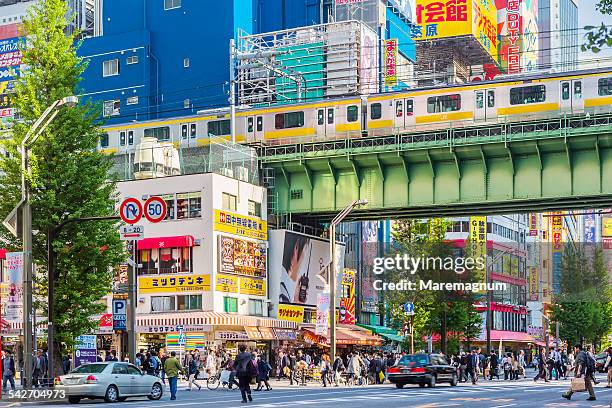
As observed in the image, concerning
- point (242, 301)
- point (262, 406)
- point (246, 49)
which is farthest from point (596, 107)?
point (246, 49)

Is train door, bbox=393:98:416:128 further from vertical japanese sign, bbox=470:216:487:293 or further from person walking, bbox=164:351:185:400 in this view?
vertical japanese sign, bbox=470:216:487:293

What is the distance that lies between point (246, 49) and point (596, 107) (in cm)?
4457

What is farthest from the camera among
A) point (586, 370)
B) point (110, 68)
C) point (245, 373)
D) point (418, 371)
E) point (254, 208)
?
point (110, 68)

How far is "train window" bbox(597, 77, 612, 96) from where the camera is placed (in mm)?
59219

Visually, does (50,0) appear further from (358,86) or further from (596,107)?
(358,86)

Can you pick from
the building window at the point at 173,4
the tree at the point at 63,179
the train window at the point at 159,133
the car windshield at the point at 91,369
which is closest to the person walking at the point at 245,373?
the car windshield at the point at 91,369

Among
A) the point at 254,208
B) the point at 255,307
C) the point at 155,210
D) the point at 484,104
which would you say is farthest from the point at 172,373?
the point at 484,104

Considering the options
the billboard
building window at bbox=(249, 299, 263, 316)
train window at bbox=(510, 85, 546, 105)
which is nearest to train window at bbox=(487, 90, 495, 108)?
train window at bbox=(510, 85, 546, 105)

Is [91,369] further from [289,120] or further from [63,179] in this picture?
[289,120]

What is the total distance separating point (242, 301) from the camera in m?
66.0

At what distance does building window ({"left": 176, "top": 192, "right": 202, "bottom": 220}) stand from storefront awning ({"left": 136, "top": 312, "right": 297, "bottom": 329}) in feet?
19.3

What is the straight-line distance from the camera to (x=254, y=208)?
223 feet

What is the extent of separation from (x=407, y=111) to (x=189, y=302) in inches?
695

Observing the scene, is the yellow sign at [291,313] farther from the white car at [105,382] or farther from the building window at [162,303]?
the white car at [105,382]
